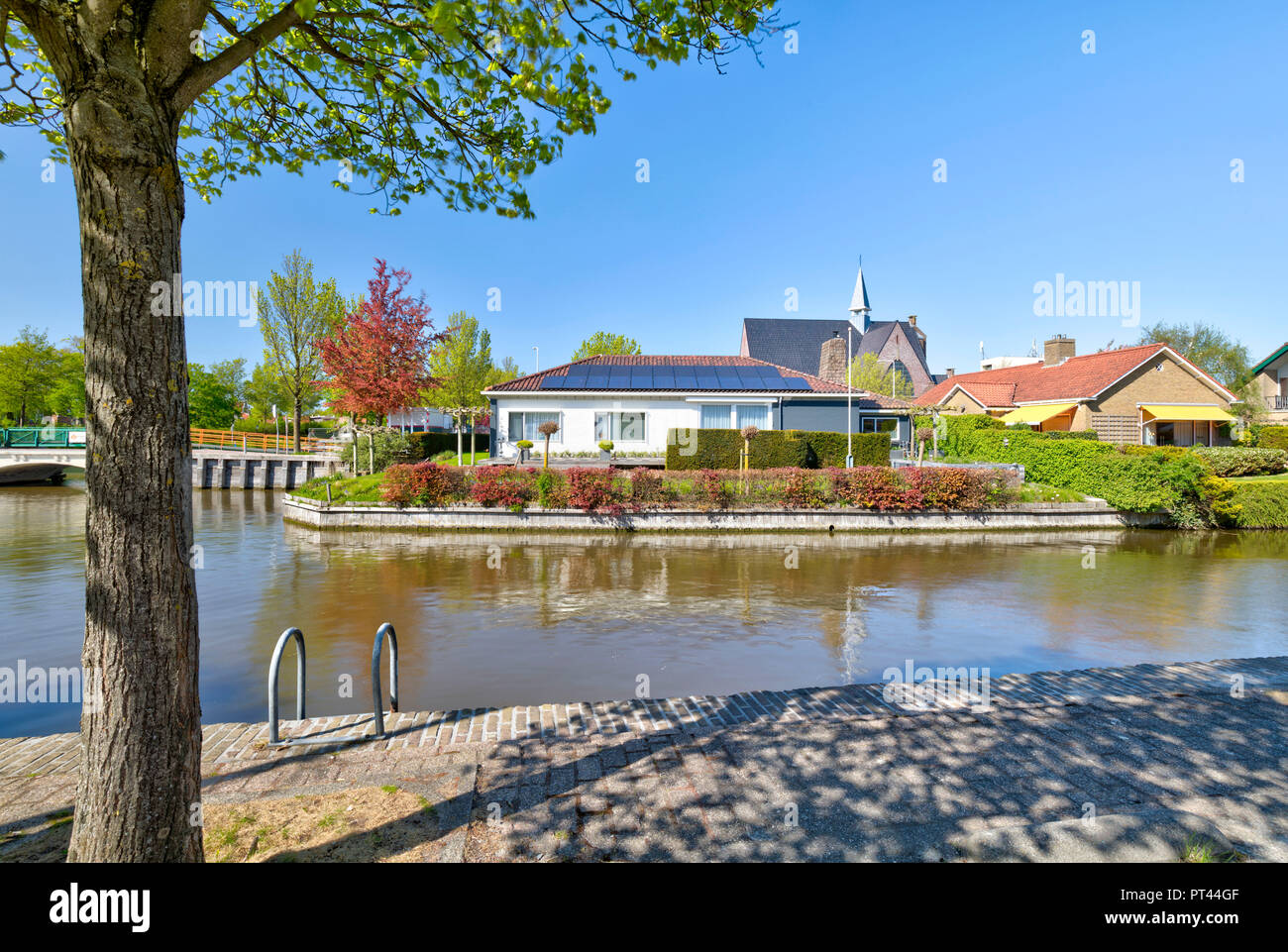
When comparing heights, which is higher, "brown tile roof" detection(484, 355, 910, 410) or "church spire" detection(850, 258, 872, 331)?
"church spire" detection(850, 258, 872, 331)

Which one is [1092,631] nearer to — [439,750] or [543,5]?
[439,750]

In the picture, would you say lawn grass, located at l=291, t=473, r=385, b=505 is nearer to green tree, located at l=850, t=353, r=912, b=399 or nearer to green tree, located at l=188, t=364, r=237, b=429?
green tree, located at l=188, t=364, r=237, b=429

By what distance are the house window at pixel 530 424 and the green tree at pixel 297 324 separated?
1923 cm

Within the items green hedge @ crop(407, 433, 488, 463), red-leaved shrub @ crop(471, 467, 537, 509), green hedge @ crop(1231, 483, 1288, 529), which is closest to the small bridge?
green hedge @ crop(407, 433, 488, 463)

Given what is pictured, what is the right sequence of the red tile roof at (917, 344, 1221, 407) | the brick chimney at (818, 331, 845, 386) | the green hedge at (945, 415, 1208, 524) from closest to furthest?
the green hedge at (945, 415, 1208, 524) < the red tile roof at (917, 344, 1221, 407) < the brick chimney at (818, 331, 845, 386)

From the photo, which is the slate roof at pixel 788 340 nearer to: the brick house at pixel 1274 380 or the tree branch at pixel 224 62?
the brick house at pixel 1274 380

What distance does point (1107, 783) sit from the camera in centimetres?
375

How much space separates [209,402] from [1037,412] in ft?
178

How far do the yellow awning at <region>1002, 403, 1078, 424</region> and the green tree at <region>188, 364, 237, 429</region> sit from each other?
2051 inches

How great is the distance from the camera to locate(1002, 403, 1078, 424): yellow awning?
105ft

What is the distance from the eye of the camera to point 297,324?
131 ft

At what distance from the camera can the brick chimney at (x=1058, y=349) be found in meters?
38.4

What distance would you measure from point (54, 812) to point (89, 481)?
2353 millimetres
